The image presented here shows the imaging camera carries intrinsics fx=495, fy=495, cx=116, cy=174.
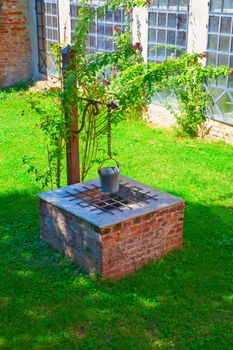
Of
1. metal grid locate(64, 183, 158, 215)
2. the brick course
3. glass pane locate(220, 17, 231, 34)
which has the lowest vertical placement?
the brick course

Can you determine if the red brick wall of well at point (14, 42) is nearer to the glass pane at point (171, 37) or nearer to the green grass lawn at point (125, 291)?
the glass pane at point (171, 37)

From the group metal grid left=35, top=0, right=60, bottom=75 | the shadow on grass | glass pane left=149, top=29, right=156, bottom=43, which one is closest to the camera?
the shadow on grass

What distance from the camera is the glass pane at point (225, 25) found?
9.13m

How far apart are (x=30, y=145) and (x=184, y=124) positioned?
3.13 meters

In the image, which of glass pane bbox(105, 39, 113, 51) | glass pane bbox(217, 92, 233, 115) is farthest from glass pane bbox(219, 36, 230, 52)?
glass pane bbox(105, 39, 113, 51)

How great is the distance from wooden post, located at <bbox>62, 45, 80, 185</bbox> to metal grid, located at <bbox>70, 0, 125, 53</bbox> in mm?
6437

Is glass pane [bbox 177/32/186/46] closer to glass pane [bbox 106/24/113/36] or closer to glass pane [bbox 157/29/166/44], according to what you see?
glass pane [bbox 157/29/166/44]

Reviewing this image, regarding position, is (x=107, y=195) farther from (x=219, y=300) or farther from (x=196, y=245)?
(x=219, y=300)

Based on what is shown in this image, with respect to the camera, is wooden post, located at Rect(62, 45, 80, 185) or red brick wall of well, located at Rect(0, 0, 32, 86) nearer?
wooden post, located at Rect(62, 45, 80, 185)

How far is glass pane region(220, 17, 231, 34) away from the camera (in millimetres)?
9133

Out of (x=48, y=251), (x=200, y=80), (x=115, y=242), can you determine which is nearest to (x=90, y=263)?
(x=115, y=242)

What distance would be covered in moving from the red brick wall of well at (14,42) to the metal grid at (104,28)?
7.95ft

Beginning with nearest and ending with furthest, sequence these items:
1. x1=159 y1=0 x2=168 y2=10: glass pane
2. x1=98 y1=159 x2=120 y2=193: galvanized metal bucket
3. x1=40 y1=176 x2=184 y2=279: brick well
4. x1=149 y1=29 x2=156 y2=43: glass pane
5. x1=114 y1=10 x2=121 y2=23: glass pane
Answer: x1=40 y1=176 x2=184 y2=279: brick well → x1=98 y1=159 x2=120 y2=193: galvanized metal bucket → x1=159 y1=0 x2=168 y2=10: glass pane → x1=149 y1=29 x2=156 y2=43: glass pane → x1=114 y1=10 x2=121 y2=23: glass pane

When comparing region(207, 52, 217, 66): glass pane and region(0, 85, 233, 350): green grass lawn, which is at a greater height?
region(207, 52, 217, 66): glass pane
